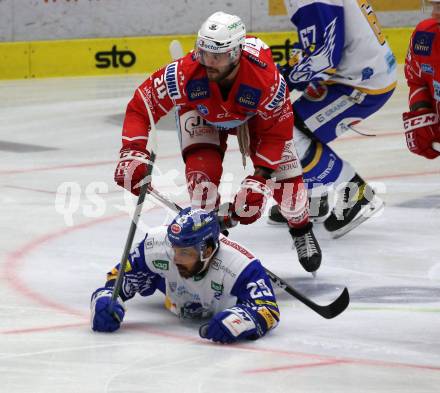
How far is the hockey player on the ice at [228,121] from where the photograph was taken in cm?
550

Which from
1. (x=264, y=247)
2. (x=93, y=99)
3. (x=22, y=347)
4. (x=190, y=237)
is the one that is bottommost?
(x=93, y=99)

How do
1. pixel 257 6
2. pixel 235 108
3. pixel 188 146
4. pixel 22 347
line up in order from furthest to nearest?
pixel 257 6 → pixel 188 146 → pixel 235 108 → pixel 22 347

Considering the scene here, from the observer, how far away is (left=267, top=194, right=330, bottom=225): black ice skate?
722cm

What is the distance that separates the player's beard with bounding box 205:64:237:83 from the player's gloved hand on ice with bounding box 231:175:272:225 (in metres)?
0.49

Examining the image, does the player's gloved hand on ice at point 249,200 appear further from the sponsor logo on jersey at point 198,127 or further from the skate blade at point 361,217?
the skate blade at point 361,217

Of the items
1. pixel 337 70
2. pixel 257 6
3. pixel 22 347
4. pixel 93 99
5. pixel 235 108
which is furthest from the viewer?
pixel 257 6

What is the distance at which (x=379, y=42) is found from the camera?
7254 millimetres

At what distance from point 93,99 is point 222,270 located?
740 cm

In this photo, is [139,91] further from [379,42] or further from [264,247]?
[379,42]

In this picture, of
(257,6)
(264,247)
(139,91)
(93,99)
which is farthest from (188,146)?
(257,6)

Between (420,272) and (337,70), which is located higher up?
(337,70)

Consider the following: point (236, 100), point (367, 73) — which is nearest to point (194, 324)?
point (236, 100)

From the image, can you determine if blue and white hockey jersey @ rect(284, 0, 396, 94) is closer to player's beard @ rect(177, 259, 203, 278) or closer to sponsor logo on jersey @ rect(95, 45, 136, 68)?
player's beard @ rect(177, 259, 203, 278)

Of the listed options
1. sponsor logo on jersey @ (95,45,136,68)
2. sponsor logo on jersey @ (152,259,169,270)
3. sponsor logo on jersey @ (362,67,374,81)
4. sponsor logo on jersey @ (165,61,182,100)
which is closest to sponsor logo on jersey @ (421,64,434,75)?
sponsor logo on jersey @ (362,67,374,81)
